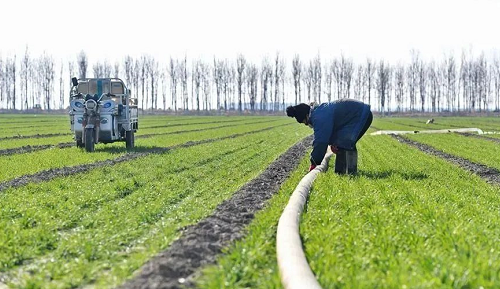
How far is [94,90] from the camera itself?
75.6 ft

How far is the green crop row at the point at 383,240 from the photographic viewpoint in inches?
192

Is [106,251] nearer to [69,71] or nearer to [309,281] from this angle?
[309,281]

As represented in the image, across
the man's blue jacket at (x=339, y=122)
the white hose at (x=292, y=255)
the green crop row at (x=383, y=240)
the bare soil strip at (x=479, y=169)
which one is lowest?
the bare soil strip at (x=479, y=169)

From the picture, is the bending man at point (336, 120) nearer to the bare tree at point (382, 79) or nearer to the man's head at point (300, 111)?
the man's head at point (300, 111)

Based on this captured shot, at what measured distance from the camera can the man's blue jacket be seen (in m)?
12.8

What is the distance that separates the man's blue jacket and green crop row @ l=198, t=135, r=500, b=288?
72.4 inches

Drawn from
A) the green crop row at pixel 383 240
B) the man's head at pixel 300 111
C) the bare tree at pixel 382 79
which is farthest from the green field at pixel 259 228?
the bare tree at pixel 382 79

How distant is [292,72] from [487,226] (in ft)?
369

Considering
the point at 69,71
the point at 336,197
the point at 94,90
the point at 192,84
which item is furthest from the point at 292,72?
the point at 336,197

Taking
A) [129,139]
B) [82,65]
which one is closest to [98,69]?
[82,65]

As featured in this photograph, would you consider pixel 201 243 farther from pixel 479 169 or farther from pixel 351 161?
pixel 479 169

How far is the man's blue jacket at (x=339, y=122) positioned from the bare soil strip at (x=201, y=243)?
7.16 feet

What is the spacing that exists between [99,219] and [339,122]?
655 centimetres

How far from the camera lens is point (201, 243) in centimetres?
631
